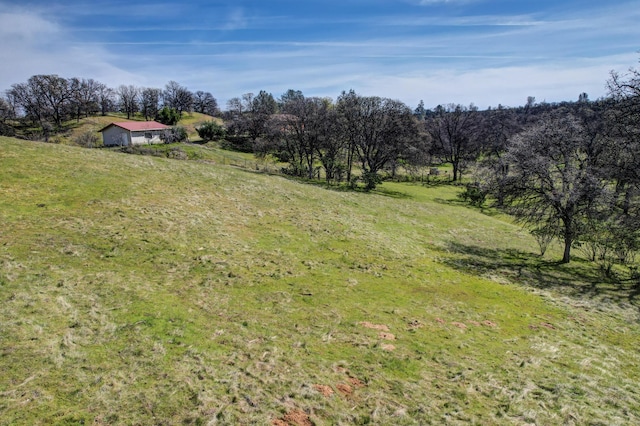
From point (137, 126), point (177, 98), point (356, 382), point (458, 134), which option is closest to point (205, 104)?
point (177, 98)

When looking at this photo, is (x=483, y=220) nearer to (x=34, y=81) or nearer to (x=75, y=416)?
(x=75, y=416)

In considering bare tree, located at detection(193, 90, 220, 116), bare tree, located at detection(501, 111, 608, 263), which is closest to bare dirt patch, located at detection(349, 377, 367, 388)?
bare tree, located at detection(501, 111, 608, 263)

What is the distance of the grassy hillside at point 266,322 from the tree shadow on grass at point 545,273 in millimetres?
175

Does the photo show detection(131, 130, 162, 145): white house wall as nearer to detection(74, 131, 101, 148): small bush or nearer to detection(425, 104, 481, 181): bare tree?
detection(74, 131, 101, 148): small bush

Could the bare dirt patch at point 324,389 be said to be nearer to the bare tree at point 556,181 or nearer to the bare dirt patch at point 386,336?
the bare dirt patch at point 386,336

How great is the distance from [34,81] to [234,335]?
11331 cm

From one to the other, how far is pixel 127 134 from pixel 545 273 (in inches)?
3242

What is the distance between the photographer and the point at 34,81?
288 ft

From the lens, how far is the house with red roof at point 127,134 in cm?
7525

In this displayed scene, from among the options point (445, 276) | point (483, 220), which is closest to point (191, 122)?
point (483, 220)

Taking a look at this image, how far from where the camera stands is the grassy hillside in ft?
23.6

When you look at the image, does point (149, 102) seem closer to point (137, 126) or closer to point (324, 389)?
point (137, 126)

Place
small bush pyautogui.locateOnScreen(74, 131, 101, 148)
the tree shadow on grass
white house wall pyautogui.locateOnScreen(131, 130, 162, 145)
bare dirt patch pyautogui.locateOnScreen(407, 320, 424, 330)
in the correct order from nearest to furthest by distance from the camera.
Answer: bare dirt patch pyautogui.locateOnScreen(407, 320, 424, 330)
the tree shadow on grass
small bush pyautogui.locateOnScreen(74, 131, 101, 148)
white house wall pyautogui.locateOnScreen(131, 130, 162, 145)

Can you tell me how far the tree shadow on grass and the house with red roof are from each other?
246ft
